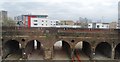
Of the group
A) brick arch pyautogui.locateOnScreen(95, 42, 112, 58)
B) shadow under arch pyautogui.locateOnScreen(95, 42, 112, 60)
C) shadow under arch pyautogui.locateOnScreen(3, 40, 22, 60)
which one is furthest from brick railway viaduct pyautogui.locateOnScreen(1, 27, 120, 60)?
shadow under arch pyautogui.locateOnScreen(95, 42, 112, 60)

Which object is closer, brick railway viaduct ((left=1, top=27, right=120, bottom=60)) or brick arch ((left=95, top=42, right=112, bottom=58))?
brick railway viaduct ((left=1, top=27, right=120, bottom=60))

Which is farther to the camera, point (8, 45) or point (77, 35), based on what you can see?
point (8, 45)

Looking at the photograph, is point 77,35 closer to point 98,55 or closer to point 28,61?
point 98,55

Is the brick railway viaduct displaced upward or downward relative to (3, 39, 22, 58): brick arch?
upward

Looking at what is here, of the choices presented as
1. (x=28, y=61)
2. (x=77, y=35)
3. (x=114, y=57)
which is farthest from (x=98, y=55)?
(x=28, y=61)

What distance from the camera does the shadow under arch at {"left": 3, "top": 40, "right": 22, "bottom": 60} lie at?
2313cm

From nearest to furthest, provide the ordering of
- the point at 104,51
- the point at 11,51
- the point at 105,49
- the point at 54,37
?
the point at 54,37 → the point at 11,51 → the point at 105,49 → the point at 104,51

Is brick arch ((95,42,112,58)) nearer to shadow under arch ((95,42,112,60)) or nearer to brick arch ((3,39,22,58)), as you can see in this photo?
shadow under arch ((95,42,112,60))

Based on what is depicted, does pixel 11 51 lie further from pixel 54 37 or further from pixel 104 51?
pixel 104 51

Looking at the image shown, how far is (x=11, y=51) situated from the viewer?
84.8 feet

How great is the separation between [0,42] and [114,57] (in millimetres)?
16027

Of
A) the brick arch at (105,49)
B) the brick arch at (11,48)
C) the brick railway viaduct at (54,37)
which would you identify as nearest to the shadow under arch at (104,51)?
the brick arch at (105,49)

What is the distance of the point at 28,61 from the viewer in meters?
22.2

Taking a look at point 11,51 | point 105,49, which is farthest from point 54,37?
point 105,49
